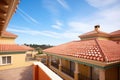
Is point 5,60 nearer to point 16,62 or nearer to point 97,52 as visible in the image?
point 16,62

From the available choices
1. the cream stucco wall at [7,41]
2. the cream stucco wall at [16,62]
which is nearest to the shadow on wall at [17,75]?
the cream stucco wall at [16,62]

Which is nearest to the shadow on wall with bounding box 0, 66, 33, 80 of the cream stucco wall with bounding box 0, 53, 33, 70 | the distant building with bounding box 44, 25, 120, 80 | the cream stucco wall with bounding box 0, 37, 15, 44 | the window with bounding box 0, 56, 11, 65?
the cream stucco wall with bounding box 0, 53, 33, 70

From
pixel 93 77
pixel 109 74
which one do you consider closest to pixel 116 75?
pixel 109 74

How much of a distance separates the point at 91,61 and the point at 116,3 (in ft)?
28.7

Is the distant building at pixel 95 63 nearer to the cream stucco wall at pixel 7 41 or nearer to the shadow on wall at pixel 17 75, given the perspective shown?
the shadow on wall at pixel 17 75

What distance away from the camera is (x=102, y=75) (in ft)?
28.5

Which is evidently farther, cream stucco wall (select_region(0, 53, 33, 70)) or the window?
cream stucco wall (select_region(0, 53, 33, 70))

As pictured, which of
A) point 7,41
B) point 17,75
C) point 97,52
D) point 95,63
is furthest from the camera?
point 7,41

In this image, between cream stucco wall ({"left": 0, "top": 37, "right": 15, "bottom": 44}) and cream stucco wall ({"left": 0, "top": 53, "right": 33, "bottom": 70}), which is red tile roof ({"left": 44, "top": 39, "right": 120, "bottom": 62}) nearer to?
cream stucco wall ({"left": 0, "top": 53, "right": 33, "bottom": 70})

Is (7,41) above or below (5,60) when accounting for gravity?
above

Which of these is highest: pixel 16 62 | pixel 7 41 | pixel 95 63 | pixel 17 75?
pixel 7 41

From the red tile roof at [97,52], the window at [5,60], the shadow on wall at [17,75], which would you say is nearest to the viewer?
the red tile roof at [97,52]

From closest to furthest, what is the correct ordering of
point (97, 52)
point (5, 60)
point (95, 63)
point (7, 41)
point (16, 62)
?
point (95, 63) → point (97, 52) → point (5, 60) → point (16, 62) → point (7, 41)

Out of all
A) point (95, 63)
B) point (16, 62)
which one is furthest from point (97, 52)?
point (16, 62)
